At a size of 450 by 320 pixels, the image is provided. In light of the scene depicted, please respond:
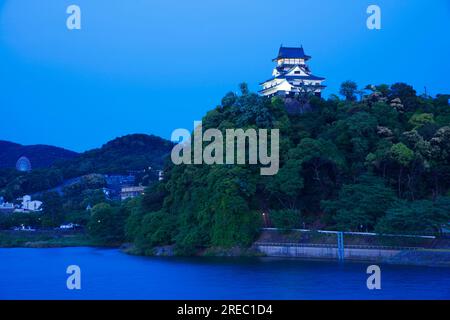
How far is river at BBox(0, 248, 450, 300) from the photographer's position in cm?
2038

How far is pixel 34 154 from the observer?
107438mm

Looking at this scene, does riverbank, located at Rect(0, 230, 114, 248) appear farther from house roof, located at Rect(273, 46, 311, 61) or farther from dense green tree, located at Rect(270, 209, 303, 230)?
house roof, located at Rect(273, 46, 311, 61)

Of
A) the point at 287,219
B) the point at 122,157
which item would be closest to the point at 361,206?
the point at 287,219

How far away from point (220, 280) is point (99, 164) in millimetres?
65970

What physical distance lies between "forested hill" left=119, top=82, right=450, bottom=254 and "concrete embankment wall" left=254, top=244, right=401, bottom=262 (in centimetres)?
108

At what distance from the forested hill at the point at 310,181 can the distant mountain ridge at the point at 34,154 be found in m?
70.2

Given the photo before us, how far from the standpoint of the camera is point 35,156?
107 meters

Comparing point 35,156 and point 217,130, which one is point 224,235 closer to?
point 217,130

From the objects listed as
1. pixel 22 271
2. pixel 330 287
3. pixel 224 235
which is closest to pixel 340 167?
pixel 224 235

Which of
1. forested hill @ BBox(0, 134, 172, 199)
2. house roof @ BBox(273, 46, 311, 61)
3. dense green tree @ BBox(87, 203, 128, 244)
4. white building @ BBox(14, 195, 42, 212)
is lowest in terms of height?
dense green tree @ BBox(87, 203, 128, 244)

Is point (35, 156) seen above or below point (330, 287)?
above

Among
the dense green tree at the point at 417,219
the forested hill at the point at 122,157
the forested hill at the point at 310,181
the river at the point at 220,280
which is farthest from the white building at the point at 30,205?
the dense green tree at the point at 417,219

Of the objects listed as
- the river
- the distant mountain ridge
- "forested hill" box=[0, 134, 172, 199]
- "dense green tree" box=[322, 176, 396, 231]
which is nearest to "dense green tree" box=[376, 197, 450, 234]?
"dense green tree" box=[322, 176, 396, 231]

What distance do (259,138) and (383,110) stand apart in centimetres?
766
